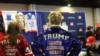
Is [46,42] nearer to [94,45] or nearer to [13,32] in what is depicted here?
[13,32]

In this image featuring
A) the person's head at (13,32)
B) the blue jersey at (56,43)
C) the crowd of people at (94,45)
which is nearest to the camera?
the person's head at (13,32)

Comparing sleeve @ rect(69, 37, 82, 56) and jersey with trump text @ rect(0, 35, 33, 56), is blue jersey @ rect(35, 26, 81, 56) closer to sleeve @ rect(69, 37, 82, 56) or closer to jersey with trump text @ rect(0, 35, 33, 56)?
sleeve @ rect(69, 37, 82, 56)

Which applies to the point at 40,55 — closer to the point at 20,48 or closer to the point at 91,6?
the point at 20,48

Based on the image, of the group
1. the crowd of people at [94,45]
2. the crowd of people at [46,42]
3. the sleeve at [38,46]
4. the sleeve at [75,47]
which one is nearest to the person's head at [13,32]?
the crowd of people at [46,42]

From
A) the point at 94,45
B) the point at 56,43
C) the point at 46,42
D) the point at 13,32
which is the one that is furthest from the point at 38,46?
the point at 94,45

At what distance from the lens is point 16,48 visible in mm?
3459

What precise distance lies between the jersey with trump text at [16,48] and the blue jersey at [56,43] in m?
0.18

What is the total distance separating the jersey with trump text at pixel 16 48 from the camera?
3.45 metres

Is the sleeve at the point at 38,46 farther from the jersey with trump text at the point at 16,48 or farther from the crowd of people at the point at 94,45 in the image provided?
the crowd of people at the point at 94,45

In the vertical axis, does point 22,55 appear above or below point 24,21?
below

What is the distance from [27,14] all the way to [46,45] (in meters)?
1.29

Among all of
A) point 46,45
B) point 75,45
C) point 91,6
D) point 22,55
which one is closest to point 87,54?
point 75,45

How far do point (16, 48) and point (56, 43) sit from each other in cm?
55

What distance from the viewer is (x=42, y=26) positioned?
4.70 metres
